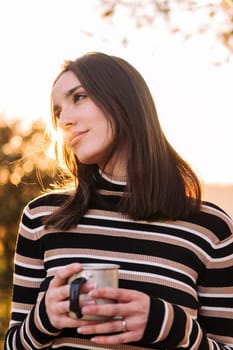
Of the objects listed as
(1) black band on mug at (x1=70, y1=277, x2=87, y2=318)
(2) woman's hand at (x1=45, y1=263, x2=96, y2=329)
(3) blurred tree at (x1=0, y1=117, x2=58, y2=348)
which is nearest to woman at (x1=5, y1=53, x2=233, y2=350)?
(2) woman's hand at (x1=45, y1=263, x2=96, y2=329)

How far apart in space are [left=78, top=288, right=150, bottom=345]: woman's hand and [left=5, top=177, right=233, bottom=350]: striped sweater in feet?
0.88

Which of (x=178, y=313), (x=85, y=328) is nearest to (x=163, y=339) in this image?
(x=178, y=313)

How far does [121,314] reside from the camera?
2.32m

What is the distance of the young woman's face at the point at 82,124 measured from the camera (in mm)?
2709

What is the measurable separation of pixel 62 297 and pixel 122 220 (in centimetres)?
50

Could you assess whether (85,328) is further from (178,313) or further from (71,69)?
(71,69)

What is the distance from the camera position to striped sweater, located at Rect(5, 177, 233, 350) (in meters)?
2.69

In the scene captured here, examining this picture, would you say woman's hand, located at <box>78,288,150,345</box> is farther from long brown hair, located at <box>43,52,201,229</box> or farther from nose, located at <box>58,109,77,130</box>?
nose, located at <box>58,109,77,130</box>

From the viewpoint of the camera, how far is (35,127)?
37.6ft

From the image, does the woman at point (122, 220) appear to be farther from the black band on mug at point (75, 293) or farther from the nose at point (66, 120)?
the black band on mug at point (75, 293)

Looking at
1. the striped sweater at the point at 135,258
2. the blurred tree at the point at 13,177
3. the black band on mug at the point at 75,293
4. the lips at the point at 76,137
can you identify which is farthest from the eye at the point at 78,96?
the blurred tree at the point at 13,177

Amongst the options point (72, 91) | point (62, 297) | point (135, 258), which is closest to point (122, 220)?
point (135, 258)

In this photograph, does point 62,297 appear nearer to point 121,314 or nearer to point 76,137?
point 121,314

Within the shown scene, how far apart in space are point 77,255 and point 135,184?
28 centimetres
